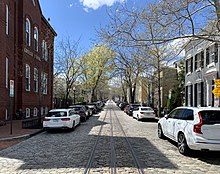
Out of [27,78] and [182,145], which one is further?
[27,78]

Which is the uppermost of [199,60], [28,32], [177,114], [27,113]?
[28,32]

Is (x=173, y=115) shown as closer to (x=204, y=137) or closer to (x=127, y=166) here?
(x=204, y=137)

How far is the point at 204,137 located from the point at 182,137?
1217 mm

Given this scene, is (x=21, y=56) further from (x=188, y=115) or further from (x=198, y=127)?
(x=198, y=127)

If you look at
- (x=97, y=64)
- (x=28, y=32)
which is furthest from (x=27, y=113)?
(x=97, y=64)

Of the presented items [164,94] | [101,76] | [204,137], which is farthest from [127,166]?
[101,76]

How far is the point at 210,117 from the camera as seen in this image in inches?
364

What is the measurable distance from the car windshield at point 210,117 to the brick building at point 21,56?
12.1 meters

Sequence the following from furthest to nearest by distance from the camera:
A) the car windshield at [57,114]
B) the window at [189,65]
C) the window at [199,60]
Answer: the window at [189,65] → the window at [199,60] → the car windshield at [57,114]

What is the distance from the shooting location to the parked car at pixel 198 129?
8.81 metres

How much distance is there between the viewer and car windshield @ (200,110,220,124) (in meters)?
9.06

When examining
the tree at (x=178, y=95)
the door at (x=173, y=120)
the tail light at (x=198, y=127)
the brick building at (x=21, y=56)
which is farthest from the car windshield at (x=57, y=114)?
the tree at (x=178, y=95)

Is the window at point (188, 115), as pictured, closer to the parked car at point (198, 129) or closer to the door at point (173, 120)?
→ the parked car at point (198, 129)

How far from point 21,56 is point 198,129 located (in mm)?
18357
